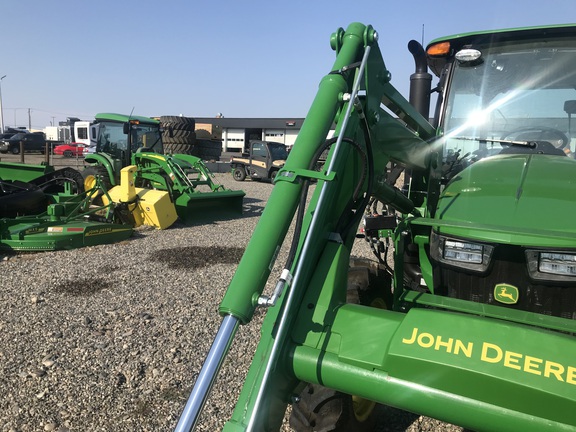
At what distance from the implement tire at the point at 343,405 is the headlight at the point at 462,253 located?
577mm

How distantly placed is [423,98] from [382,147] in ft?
2.85

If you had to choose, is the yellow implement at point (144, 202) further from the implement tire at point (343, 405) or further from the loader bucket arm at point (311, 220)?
the loader bucket arm at point (311, 220)

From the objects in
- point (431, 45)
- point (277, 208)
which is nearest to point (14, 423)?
point (277, 208)

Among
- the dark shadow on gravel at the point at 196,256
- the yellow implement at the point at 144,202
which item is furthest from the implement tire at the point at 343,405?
the yellow implement at the point at 144,202

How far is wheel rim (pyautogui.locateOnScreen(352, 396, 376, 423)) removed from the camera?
2.48 metres

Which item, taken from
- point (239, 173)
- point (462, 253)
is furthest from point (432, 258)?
point (239, 173)

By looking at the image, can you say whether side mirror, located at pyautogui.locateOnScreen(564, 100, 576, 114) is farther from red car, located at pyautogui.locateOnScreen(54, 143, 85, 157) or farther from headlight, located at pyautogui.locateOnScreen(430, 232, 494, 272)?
red car, located at pyautogui.locateOnScreen(54, 143, 85, 157)

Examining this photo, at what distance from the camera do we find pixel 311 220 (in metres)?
1.75

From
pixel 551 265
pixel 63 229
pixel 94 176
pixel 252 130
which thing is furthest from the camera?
pixel 252 130

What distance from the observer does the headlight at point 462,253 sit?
2.04 metres

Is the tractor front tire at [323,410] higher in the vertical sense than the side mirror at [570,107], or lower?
lower

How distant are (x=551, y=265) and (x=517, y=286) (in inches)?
7.1

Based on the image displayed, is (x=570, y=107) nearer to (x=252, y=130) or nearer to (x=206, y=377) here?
(x=206, y=377)

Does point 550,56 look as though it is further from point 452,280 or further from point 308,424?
point 308,424
